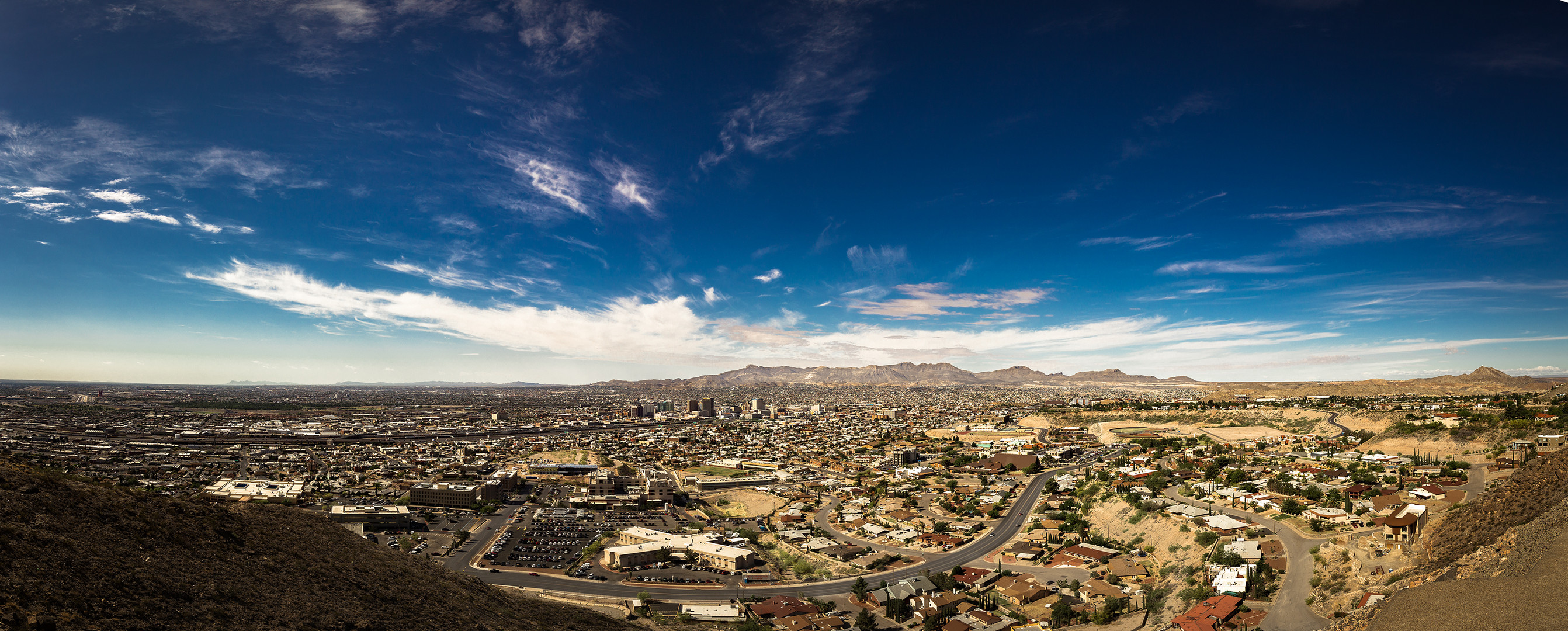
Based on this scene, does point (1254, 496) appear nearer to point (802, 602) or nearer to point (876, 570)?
→ point (876, 570)

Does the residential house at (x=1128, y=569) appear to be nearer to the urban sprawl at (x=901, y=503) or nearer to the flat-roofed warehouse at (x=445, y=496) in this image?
the urban sprawl at (x=901, y=503)

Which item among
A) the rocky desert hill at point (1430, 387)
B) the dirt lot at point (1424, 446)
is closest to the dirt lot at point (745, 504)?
the dirt lot at point (1424, 446)

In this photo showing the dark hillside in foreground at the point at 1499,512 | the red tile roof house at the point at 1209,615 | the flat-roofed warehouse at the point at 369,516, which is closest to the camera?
the dark hillside in foreground at the point at 1499,512

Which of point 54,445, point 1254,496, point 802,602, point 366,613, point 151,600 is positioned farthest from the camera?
point 54,445

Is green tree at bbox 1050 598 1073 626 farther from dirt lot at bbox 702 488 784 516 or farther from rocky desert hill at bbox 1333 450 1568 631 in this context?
dirt lot at bbox 702 488 784 516

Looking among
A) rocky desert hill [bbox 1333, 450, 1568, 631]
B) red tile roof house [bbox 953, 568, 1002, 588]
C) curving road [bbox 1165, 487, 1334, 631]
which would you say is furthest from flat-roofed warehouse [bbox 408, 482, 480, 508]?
rocky desert hill [bbox 1333, 450, 1568, 631]

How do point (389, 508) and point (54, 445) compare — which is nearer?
point (389, 508)

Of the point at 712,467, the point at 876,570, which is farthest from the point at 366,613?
the point at 712,467
